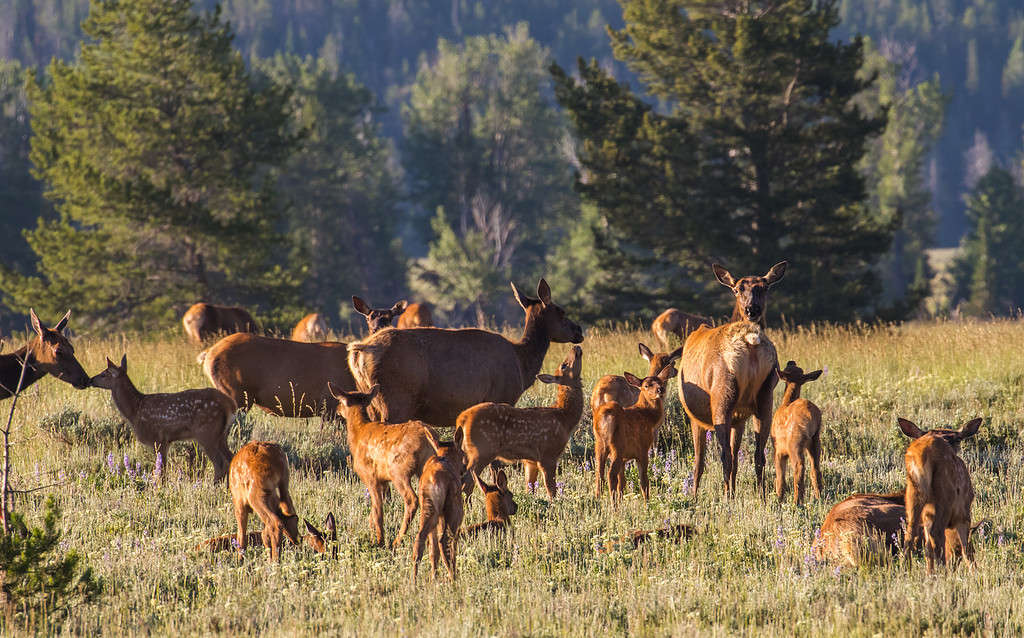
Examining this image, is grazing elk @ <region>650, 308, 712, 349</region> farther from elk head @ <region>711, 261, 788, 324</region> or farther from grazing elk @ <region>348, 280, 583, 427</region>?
elk head @ <region>711, 261, 788, 324</region>

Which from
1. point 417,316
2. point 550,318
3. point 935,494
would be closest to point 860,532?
point 935,494

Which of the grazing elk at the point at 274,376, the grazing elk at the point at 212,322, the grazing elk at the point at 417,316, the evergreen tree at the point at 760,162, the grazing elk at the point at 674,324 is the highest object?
the evergreen tree at the point at 760,162

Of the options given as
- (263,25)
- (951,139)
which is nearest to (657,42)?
(951,139)

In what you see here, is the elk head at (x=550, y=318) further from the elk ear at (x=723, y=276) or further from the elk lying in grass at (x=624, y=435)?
the elk lying in grass at (x=624, y=435)

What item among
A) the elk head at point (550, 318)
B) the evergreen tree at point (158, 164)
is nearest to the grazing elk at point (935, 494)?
the elk head at point (550, 318)

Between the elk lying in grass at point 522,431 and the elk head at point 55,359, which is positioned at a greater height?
the elk head at point 55,359

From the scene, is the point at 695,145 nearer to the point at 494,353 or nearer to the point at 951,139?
the point at 494,353

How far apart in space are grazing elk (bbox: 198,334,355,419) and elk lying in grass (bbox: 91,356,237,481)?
1.30 meters

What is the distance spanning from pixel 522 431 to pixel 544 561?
4.69 ft

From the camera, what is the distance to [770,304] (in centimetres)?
2905

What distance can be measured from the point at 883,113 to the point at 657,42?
6.76 m

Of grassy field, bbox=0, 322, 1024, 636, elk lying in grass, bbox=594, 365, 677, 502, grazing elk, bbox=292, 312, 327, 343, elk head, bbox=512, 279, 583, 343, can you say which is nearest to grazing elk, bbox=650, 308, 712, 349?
grazing elk, bbox=292, 312, 327, 343

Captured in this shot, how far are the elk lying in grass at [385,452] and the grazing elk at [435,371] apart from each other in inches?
44.7

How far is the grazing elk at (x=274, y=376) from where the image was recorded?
11.8m
